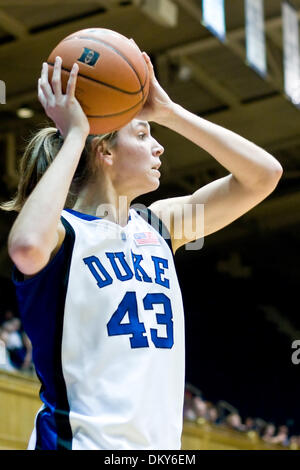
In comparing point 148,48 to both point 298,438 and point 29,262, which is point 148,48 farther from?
point 29,262

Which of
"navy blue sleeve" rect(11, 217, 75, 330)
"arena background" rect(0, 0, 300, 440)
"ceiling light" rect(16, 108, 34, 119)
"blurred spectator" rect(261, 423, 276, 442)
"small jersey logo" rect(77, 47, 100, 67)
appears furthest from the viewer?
"ceiling light" rect(16, 108, 34, 119)

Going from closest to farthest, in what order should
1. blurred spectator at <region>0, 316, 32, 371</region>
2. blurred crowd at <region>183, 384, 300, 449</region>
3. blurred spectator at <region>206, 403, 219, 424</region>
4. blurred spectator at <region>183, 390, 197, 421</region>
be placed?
blurred spectator at <region>0, 316, 32, 371</region>, blurred spectator at <region>183, 390, 197, 421</region>, blurred crowd at <region>183, 384, 300, 449</region>, blurred spectator at <region>206, 403, 219, 424</region>

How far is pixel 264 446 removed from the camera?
1313 centimetres

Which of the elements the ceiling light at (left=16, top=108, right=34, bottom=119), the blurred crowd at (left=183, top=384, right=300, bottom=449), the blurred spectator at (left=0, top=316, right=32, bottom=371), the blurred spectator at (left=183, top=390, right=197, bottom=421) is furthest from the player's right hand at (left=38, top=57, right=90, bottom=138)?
the ceiling light at (left=16, top=108, right=34, bottom=119)

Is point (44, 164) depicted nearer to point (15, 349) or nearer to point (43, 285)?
point (43, 285)

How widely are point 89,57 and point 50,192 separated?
1.74ft

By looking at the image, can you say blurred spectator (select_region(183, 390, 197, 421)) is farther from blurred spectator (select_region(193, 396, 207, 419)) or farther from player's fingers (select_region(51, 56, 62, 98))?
player's fingers (select_region(51, 56, 62, 98))

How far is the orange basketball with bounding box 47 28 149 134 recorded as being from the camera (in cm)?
259

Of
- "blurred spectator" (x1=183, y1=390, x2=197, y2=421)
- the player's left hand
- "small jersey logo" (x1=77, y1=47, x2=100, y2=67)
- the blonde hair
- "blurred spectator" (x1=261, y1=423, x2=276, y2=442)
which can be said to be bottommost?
"blurred spectator" (x1=261, y1=423, x2=276, y2=442)

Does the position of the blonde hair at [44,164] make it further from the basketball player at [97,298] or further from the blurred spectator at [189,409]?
the blurred spectator at [189,409]

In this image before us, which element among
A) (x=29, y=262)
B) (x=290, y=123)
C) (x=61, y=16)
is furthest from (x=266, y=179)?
(x=290, y=123)

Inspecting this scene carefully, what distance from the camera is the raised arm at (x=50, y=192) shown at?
230cm

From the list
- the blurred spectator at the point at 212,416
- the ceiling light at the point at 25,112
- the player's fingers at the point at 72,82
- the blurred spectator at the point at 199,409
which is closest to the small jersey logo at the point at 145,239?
the player's fingers at the point at 72,82

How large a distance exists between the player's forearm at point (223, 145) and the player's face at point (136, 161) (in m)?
0.10
